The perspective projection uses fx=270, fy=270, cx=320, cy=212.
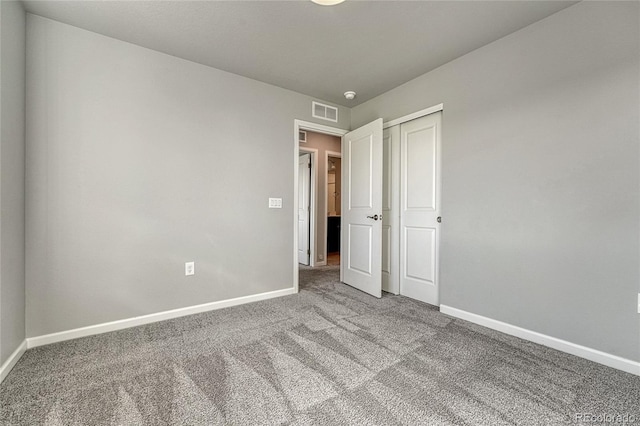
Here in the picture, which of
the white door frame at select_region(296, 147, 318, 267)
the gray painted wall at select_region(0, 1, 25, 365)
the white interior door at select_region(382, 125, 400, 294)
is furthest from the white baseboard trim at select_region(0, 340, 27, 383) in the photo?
the white door frame at select_region(296, 147, 318, 267)

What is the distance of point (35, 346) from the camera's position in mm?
1991

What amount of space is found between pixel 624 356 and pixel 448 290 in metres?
1.17

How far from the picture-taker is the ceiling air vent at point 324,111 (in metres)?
3.47

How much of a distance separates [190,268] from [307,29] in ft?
7.79

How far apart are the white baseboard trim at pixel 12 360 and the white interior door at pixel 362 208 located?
2962 millimetres

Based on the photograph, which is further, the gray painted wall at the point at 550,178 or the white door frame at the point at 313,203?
the white door frame at the point at 313,203

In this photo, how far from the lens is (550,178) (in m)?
2.01

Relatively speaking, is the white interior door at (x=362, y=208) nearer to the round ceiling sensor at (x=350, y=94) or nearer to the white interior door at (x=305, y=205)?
the round ceiling sensor at (x=350, y=94)

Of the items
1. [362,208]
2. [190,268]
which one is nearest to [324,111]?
[362,208]

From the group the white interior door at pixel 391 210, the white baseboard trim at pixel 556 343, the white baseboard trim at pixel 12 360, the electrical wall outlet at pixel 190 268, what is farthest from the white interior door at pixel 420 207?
the white baseboard trim at pixel 12 360

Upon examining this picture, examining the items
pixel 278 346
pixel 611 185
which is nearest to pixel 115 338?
pixel 278 346

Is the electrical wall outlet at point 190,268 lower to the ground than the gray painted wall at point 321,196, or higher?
lower

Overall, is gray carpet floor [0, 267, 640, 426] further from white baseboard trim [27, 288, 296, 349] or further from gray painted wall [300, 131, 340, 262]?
gray painted wall [300, 131, 340, 262]

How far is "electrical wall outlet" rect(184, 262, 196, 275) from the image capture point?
262 cm
